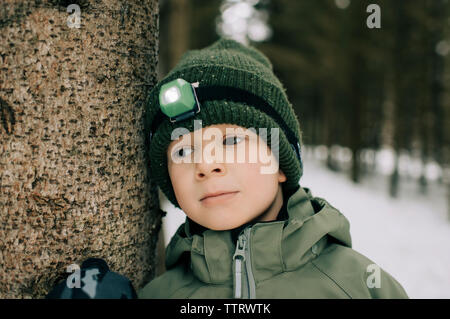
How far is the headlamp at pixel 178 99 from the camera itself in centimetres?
137

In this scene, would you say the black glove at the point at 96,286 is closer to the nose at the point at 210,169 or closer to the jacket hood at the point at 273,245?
the jacket hood at the point at 273,245

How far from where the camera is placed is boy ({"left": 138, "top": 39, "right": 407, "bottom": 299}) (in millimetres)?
1282

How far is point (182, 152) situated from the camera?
149 centimetres

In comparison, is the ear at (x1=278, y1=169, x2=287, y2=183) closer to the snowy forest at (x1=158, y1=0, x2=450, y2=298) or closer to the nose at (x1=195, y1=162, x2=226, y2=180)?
the nose at (x1=195, y1=162, x2=226, y2=180)

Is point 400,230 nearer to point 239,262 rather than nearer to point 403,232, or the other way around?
point 403,232

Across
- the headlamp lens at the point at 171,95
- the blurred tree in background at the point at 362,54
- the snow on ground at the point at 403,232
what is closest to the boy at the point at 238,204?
the headlamp lens at the point at 171,95

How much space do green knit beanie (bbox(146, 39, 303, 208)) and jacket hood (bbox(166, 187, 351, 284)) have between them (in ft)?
1.03

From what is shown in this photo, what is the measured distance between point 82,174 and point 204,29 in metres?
9.67

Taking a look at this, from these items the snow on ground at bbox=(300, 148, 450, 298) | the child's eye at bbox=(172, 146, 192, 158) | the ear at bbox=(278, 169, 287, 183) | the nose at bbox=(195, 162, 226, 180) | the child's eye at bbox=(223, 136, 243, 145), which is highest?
the child's eye at bbox=(223, 136, 243, 145)

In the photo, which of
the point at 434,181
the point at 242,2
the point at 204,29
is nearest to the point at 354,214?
the point at 242,2

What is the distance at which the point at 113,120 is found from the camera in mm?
1306

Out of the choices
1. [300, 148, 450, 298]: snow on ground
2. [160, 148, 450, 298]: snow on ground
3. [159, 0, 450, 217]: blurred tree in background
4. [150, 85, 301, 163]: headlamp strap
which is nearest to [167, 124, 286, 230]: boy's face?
[150, 85, 301, 163]: headlamp strap

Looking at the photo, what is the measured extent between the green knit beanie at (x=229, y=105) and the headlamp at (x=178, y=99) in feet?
0.14
